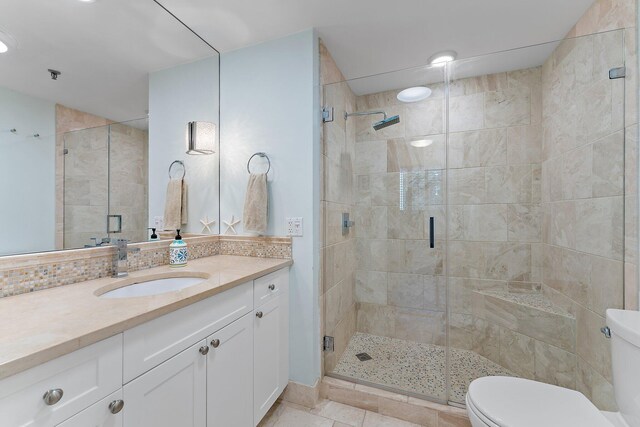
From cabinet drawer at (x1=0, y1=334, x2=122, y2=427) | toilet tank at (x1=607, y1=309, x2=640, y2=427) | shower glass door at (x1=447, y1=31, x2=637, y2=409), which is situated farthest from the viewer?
shower glass door at (x1=447, y1=31, x2=637, y2=409)

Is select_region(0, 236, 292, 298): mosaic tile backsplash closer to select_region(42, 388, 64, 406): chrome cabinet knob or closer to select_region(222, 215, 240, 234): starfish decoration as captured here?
select_region(222, 215, 240, 234): starfish decoration

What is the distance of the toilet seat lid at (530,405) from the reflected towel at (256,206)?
1324 mm

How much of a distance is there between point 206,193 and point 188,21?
102 cm

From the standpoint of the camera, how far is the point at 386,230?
7.46ft

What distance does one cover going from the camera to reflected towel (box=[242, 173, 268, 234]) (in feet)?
5.35

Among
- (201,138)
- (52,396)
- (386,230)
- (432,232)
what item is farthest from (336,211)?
(52,396)

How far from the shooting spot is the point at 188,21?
1564 millimetres

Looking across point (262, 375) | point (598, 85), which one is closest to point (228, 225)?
point (262, 375)

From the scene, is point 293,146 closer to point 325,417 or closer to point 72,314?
point 72,314

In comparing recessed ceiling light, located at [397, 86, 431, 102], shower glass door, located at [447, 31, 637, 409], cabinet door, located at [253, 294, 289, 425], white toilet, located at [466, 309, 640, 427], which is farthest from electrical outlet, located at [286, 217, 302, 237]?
recessed ceiling light, located at [397, 86, 431, 102]

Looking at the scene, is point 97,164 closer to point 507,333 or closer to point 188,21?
point 188,21

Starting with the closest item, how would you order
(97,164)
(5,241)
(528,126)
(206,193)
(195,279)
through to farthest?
(5,241), (97,164), (195,279), (206,193), (528,126)

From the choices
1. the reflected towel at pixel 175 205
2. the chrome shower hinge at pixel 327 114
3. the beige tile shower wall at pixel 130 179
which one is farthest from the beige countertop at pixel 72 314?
the chrome shower hinge at pixel 327 114

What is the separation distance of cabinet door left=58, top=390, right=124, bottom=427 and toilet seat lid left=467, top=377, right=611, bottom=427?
4.00ft
